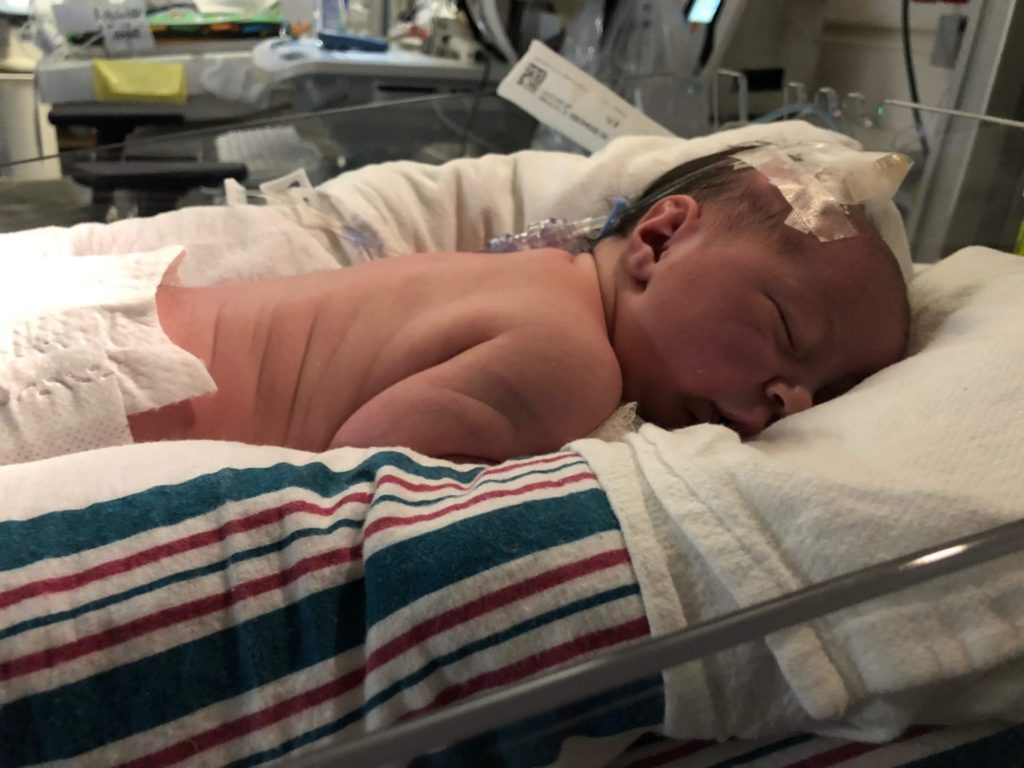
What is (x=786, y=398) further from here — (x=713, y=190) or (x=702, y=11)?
(x=702, y=11)

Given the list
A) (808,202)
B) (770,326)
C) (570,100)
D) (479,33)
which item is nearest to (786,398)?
(770,326)

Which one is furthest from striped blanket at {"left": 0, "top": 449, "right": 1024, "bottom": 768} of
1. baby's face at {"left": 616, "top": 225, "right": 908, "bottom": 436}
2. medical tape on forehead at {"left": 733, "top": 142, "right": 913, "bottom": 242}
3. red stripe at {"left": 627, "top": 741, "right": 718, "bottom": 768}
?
medical tape on forehead at {"left": 733, "top": 142, "right": 913, "bottom": 242}

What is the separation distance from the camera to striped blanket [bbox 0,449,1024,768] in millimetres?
415

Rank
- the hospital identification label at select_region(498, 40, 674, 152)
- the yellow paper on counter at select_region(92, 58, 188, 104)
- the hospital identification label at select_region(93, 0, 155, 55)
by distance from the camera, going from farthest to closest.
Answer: the hospital identification label at select_region(93, 0, 155, 55) → the yellow paper on counter at select_region(92, 58, 188, 104) → the hospital identification label at select_region(498, 40, 674, 152)

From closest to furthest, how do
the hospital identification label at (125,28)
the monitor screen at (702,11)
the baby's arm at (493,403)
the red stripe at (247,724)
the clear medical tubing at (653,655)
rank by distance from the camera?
1. the clear medical tubing at (653,655)
2. the red stripe at (247,724)
3. the baby's arm at (493,403)
4. the monitor screen at (702,11)
5. the hospital identification label at (125,28)

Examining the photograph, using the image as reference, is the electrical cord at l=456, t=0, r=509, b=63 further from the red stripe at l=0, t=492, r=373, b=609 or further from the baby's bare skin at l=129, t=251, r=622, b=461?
the red stripe at l=0, t=492, r=373, b=609

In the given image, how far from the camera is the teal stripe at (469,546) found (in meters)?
0.45

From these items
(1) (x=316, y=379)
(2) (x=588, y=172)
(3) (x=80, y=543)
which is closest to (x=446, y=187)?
(2) (x=588, y=172)

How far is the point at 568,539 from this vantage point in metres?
0.47

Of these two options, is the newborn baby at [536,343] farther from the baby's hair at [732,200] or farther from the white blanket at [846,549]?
the white blanket at [846,549]

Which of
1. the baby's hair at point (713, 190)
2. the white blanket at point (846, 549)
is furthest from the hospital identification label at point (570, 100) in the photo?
the white blanket at point (846, 549)

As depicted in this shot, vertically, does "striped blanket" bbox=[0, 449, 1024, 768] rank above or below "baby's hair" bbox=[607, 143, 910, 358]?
below

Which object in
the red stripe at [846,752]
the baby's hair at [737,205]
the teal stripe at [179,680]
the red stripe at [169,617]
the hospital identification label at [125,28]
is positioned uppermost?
the hospital identification label at [125,28]

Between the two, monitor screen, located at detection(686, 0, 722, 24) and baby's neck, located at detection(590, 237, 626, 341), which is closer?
baby's neck, located at detection(590, 237, 626, 341)
